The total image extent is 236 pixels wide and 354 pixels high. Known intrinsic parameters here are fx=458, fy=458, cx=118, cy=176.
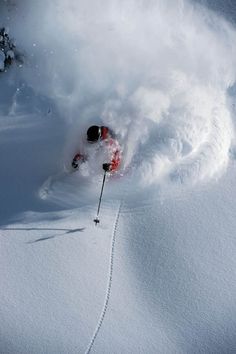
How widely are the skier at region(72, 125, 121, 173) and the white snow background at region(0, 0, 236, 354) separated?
16 cm

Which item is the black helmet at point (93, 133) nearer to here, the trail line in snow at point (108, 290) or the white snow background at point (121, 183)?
the white snow background at point (121, 183)

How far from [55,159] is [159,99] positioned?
2234 millimetres

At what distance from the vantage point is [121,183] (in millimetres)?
7949

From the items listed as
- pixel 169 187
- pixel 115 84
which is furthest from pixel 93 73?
pixel 169 187

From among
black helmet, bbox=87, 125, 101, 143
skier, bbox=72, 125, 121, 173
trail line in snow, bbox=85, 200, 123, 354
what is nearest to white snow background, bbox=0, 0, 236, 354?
trail line in snow, bbox=85, 200, 123, 354

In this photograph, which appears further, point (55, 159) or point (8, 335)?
point (55, 159)

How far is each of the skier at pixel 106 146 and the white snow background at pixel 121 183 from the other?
16 centimetres

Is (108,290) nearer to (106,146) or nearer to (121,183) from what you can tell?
(121,183)

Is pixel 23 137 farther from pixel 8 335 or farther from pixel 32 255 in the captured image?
pixel 8 335

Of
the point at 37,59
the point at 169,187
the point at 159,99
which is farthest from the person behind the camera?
the point at 37,59

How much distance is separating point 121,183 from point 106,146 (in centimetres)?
71

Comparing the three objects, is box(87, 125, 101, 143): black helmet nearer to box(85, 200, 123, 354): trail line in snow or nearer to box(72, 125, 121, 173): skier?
box(72, 125, 121, 173): skier

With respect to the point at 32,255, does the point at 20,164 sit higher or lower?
higher

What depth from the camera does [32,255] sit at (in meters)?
7.27
